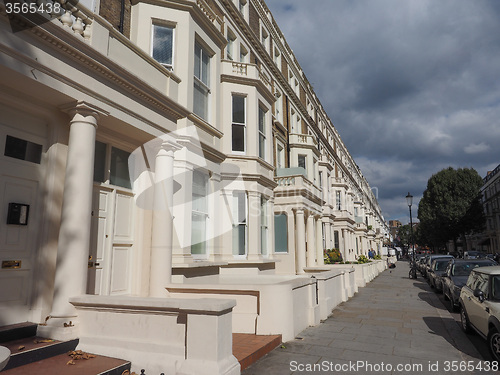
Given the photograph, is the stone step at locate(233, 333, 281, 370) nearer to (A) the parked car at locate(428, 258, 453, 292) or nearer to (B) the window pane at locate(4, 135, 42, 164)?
(B) the window pane at locate(4, 135, 42, 164)

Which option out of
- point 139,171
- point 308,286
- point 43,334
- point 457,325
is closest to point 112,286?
point 43,334

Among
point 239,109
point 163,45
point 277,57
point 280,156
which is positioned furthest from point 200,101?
point 277,57

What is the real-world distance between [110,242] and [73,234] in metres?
1.74

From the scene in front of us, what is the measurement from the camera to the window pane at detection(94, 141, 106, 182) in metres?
6.75

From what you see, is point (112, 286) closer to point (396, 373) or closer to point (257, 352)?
point (257, 352)

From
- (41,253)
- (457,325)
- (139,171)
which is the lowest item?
(457,325)

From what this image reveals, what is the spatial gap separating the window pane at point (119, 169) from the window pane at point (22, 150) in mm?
1559

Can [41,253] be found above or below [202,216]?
below

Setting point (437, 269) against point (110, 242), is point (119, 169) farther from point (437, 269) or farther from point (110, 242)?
point (437, 269)

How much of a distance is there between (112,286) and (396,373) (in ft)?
17.3

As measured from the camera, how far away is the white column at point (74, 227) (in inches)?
198

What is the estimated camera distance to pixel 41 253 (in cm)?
538

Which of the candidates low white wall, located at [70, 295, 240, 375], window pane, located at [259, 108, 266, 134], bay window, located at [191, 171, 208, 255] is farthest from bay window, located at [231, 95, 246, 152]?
low white wall, located at [70, 295, 240, 375]

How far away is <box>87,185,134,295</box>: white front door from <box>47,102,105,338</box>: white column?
1268 millimetres
